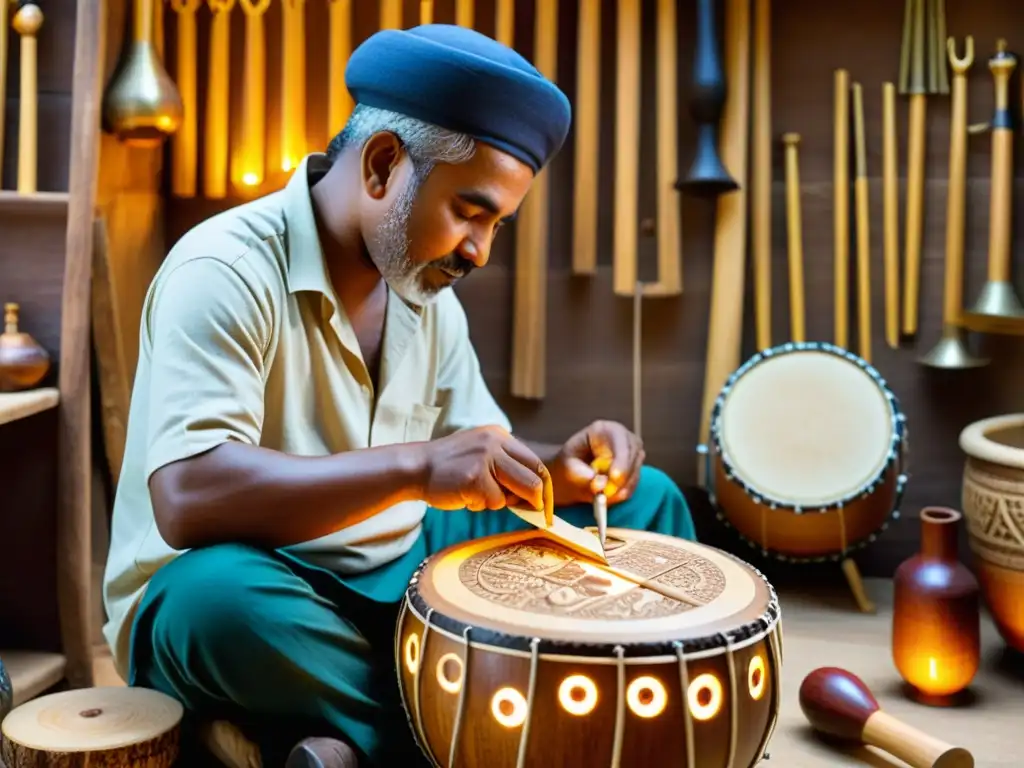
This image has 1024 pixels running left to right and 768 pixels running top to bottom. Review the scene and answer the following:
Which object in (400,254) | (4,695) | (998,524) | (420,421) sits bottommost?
(4,695)

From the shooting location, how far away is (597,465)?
7.08 feet

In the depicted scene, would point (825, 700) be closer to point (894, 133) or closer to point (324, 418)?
point (324, 418)

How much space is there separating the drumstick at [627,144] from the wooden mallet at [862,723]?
58.8 inches

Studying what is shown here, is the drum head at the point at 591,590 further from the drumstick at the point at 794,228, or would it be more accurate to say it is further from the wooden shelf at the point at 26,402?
the drumstick at the point at 794,228

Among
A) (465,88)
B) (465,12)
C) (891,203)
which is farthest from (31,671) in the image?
(891,203)

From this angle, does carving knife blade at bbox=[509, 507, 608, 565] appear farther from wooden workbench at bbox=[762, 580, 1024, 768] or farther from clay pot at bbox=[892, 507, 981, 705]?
clay pot at bbox=[892, 507, 981, 705]

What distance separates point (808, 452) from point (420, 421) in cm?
133

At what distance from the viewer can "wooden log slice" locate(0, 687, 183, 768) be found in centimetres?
Result: 171

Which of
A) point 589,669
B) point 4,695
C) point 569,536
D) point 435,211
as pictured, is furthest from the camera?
point 4,695

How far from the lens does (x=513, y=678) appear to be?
153 cm

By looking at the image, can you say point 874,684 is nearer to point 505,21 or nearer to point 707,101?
point 707,101

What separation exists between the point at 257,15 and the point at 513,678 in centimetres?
241

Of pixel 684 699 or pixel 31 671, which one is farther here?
pixel 31 671

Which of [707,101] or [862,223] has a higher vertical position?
[707,101]
